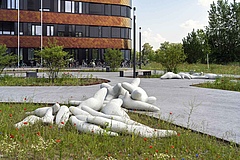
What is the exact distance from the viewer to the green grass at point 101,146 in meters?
4.57

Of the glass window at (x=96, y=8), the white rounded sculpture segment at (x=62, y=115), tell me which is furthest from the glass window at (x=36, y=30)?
the white rounded sculpture segment at (x=62, y=115)

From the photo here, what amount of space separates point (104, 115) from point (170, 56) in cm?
1891

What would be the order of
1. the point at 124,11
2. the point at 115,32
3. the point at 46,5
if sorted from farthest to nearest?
1. the point at 124,11
2. the point at 115,32
3. the point at 46,5

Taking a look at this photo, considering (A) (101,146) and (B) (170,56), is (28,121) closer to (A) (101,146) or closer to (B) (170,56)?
(A) (101,146)

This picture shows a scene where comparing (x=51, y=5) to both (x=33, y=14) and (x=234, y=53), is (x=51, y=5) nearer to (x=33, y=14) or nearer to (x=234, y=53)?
(x=33, y=14)

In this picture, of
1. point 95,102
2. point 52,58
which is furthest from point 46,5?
point 95,102

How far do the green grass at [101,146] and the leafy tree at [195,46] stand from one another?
40859 mm

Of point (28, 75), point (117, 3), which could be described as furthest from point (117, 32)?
point (28, 75)

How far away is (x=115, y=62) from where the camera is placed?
108 feet

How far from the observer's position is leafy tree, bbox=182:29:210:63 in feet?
151

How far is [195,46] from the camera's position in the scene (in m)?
48.7

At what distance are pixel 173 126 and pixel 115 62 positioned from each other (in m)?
26.4

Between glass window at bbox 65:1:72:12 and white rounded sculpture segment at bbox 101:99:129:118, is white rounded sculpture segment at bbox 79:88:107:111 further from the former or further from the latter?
glass window at bbox 65:1:72:12

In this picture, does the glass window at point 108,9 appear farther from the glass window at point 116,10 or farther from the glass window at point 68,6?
the glass window at point 68,6
